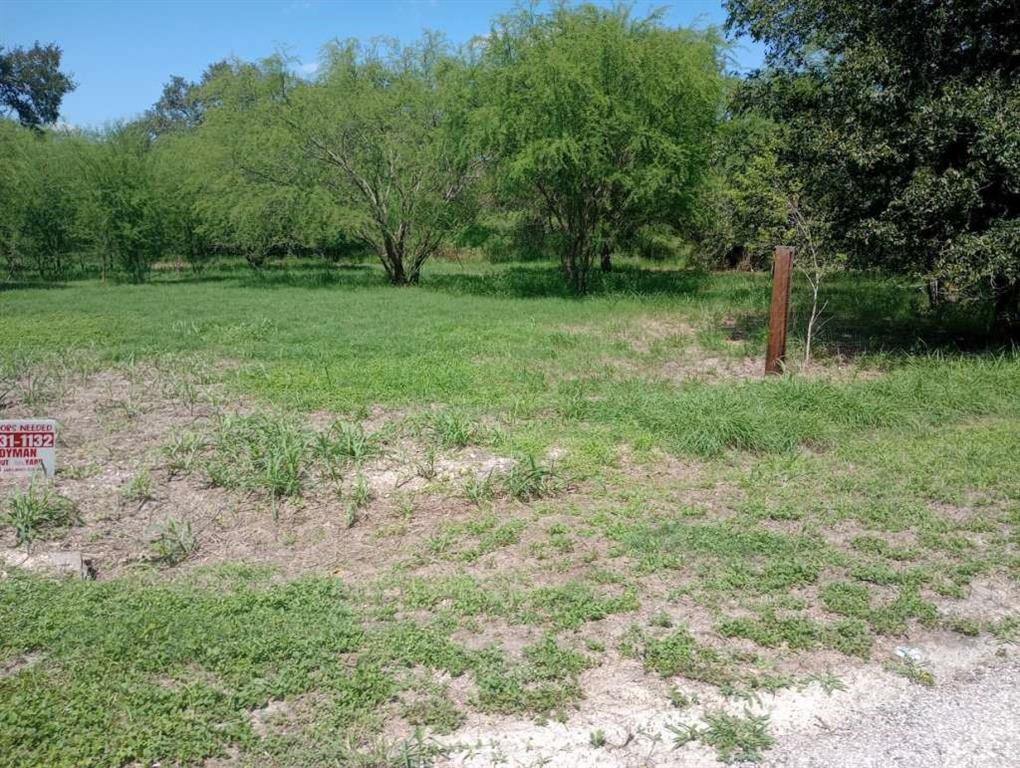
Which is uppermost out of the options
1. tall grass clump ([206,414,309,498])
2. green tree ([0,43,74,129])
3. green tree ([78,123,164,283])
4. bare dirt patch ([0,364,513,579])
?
green tree ([0,43,74,129])

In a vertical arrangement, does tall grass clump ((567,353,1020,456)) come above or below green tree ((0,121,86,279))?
below

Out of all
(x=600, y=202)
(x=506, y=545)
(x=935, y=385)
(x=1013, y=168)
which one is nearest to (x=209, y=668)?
(x=506, y=545)

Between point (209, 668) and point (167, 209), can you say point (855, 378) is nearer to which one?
point (209, 668)

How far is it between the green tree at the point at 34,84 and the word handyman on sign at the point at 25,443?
139ft

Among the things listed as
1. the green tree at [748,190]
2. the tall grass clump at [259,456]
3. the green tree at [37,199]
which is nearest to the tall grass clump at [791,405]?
the tall grass clump at [259,456]

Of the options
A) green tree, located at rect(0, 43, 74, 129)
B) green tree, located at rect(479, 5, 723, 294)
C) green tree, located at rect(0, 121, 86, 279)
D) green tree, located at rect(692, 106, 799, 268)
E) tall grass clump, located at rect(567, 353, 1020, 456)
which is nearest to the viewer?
tall grass clump, located at rect(567, 353, 1020, 456)

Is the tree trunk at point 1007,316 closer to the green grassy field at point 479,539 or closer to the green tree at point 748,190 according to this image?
the green grassy field at point 479,539

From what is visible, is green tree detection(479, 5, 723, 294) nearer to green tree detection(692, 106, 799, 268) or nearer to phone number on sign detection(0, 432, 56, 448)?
green tree detection(692, 106, 799, 268)

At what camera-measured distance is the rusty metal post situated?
8.41m

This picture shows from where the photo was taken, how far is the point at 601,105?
51.6ft

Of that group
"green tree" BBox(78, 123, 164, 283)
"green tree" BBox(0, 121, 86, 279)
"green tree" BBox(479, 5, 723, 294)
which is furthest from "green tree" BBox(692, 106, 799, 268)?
"green tree" BBox(0, 121, 86, 279)

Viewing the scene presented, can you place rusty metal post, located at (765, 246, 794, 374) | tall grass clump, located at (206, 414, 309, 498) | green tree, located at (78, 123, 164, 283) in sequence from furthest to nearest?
1. green tree, located at (78, 123, 164, 283)
2. rusty metal post, located at (765, 246, 794, 374)
3. tall grass clump, located at (206, 414, 309, 498)

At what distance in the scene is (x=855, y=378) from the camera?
851 centimetres

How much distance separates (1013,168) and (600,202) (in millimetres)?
10108
